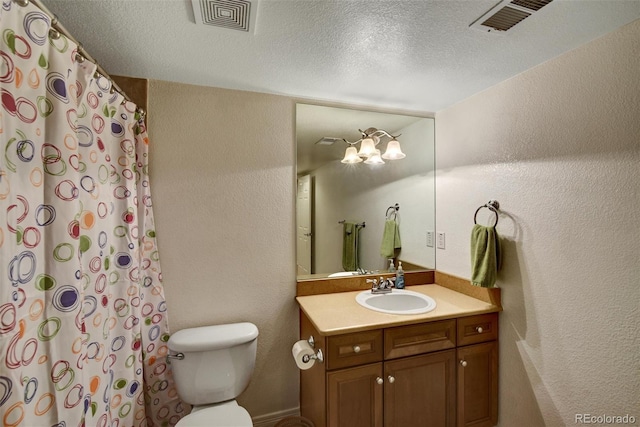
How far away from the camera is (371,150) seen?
205cm

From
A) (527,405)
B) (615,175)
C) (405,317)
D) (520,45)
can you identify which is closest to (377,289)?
(405,317)

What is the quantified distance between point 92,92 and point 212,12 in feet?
1.89

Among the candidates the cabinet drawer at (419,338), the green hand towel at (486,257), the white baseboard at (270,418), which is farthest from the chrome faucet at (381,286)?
the white baseboard at (270,418)

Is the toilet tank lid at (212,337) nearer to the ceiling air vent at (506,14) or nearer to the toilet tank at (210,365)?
the toilet tank at (210,365)

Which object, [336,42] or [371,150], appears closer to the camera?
[336,42]

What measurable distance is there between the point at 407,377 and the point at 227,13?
77.8 inches

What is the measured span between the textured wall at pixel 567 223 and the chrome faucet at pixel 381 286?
27.6 inches

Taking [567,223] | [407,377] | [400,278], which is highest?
[567,223]

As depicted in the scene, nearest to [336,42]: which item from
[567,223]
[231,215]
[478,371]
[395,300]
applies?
[231,215]

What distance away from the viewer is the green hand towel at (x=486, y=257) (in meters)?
1.69

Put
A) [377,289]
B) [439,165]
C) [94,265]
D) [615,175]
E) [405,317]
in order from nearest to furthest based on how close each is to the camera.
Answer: [94,265] → [615,175] → [405,317] → [377,289] → [439,165]

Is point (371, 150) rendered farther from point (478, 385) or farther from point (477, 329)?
point (478, 385)

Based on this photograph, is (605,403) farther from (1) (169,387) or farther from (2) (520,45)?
(1) (169,387)

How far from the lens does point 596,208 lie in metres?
1.29
